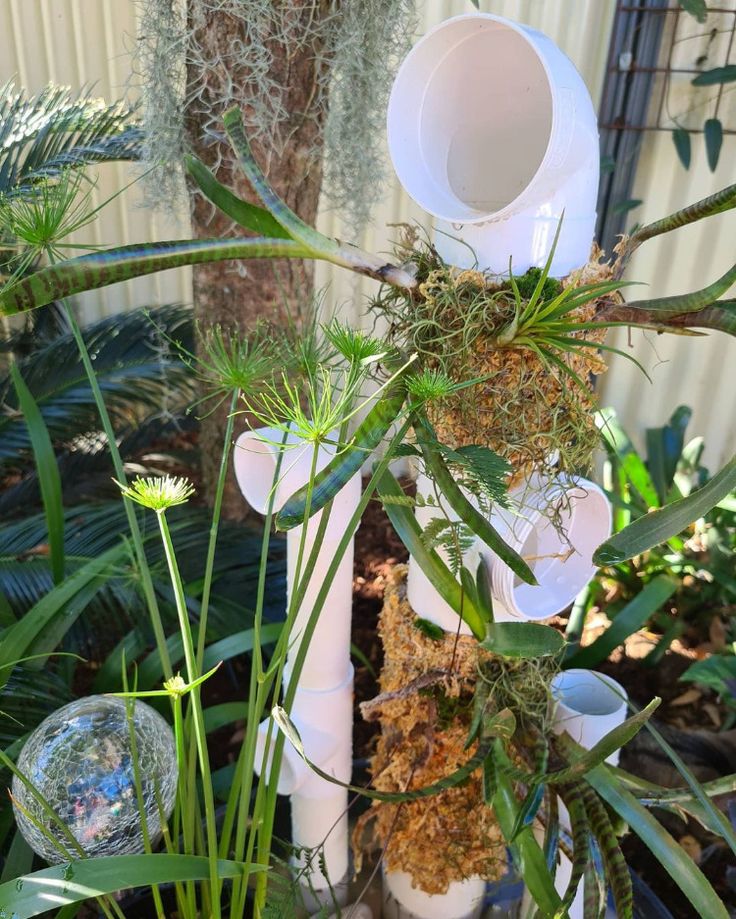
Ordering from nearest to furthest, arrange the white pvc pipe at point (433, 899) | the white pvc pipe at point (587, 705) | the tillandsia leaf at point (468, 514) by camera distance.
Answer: the tillandsia leaf at point (468, 514)
the white pvc pipe at point (587, 705)
the white pvc pipe at point (433, 899)

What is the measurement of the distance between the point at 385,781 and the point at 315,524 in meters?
0.29

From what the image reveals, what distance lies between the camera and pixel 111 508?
3.92ft

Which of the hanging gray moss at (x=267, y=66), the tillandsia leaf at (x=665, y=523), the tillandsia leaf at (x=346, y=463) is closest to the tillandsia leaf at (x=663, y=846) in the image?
the tillandsia leaf at (x=665, y=523)

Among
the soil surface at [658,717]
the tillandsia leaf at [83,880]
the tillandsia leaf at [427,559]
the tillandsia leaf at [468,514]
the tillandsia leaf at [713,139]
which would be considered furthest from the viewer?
the tillandsia leaf at [713,139]

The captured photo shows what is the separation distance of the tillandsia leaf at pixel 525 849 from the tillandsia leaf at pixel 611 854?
0.05 meters

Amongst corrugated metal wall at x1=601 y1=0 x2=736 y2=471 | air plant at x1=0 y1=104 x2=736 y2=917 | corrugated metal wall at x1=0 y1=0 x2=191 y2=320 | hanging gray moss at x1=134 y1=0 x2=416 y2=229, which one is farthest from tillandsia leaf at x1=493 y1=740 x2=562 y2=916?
corrugated metal wall at x1=0 y1=0 x2=191 y2=320

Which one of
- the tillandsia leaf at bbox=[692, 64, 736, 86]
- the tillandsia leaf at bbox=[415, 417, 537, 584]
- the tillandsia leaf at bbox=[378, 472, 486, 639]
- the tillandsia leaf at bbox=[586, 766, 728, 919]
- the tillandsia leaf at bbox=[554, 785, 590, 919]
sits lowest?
the tillandsia leaf at bbox=[554, 785, 590, 919]

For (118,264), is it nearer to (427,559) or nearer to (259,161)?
(427,559)

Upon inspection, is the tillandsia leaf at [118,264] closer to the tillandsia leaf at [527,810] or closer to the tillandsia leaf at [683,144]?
the tillandsia leaf at [527,810]

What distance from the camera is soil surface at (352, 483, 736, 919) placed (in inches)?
41.9

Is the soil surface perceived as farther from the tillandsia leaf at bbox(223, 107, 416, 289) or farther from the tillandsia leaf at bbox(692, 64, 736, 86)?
the tillandsia leaf at bbox(692, 64, 736, 86)

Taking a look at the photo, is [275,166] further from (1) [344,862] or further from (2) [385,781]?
(1) [344,862]

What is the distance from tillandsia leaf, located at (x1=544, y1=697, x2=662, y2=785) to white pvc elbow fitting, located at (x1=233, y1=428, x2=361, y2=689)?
0.80 feet

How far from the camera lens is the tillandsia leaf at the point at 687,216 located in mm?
504
